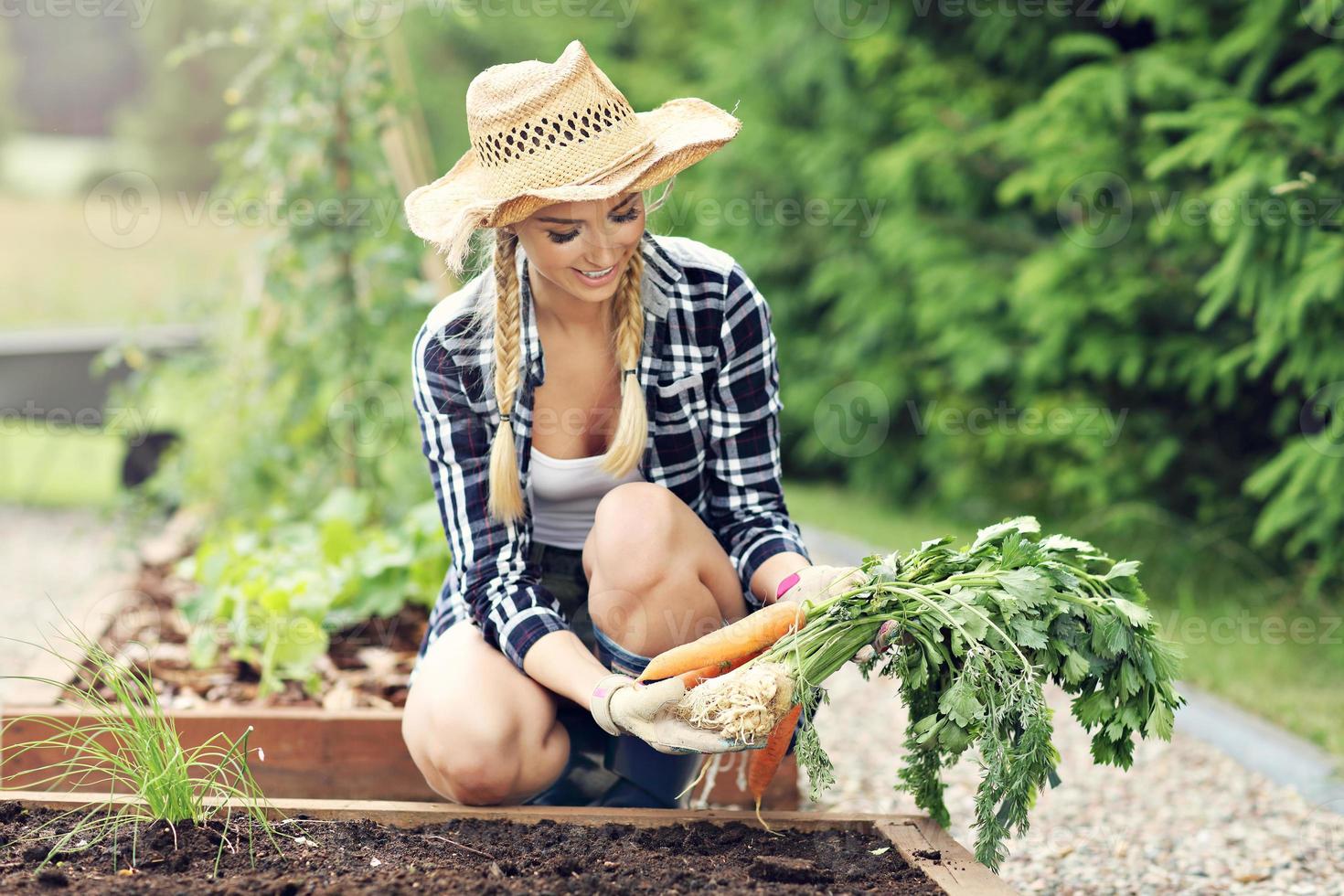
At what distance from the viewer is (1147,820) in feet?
8.46

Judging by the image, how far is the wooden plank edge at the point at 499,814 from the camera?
1855 mm

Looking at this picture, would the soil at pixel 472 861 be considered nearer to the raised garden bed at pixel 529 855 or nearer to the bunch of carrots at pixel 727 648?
the raised garden bed at pixel 529 855

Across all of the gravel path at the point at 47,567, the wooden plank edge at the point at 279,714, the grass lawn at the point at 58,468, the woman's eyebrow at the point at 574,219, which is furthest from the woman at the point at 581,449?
the grass lawn at the point at 58,468

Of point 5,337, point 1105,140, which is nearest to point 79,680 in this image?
point 1105,140

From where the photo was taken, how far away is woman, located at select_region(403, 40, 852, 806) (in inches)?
76.5

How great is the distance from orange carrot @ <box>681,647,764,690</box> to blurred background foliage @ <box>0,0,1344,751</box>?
144 cm

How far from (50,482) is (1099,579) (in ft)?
22.6

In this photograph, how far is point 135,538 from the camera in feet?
13.1

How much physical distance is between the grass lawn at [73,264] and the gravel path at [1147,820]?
7.55 meters

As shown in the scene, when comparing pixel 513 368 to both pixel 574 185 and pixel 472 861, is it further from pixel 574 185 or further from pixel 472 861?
pixel 472 861

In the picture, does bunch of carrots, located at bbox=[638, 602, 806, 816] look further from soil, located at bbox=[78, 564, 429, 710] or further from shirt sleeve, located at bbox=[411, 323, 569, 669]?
soil, located at bbox=[78, 564, 429, 710]

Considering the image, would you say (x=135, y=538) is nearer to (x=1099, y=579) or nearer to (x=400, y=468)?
(x=400, y=468)

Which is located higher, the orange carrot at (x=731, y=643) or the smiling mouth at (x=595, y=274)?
the smiling mouth at (x=595, y=274)

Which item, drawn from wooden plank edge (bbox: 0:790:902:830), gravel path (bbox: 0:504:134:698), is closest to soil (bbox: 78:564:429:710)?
gravel path (bbox: 0:504:134:698)
